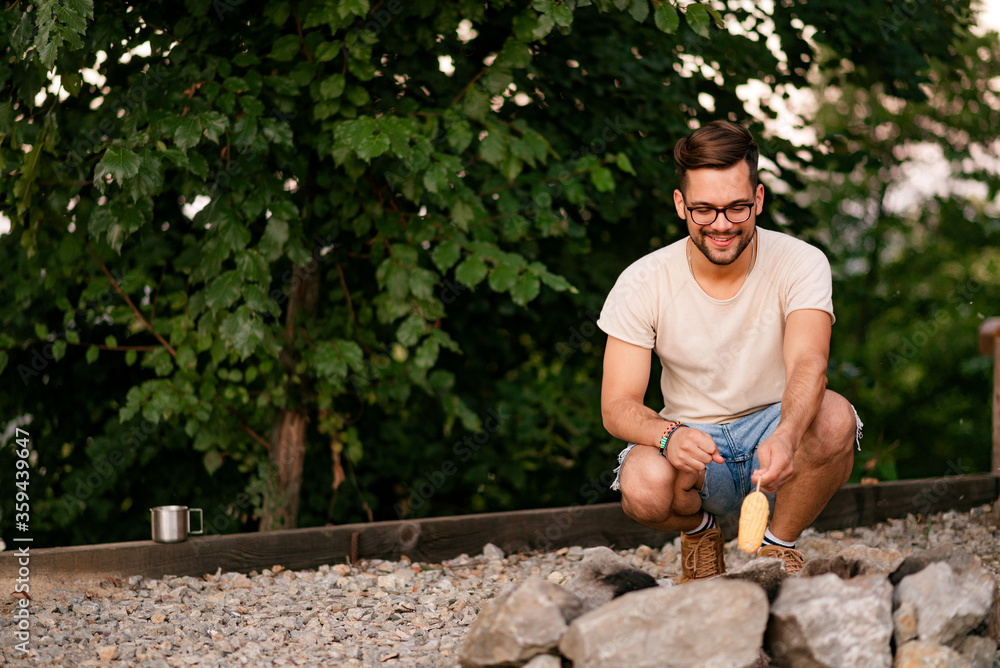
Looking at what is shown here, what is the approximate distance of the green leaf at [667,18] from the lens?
103 inches

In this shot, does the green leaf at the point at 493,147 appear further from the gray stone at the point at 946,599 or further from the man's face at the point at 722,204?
the gray stone at the point at 946,599

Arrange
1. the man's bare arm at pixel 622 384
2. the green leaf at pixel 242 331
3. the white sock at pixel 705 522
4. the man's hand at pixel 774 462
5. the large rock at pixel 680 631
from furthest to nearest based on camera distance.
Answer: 1. the green leaf at pixel 242 331
2. the white sock at pixel 705 522
3. the man's bare arm at pixel 622 384
4. the man's hand at pixel 774 462
5. the large rock at pixel 680 631

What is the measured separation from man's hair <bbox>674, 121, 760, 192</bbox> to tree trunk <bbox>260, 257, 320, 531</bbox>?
Result: 1691mm

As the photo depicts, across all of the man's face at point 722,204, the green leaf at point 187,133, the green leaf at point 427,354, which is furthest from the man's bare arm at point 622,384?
the green leaf at point 187,133

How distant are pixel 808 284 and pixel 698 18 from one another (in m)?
0.86

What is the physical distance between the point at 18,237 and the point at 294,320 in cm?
112

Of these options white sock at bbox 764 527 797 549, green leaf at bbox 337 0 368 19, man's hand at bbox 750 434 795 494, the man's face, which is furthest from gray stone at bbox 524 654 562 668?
green leaf at bbox 337 0 368 19

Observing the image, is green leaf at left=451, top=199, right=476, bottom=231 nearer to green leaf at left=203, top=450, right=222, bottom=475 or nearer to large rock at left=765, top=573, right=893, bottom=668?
green leaf at left=203, top=450, right=222, bottom=475

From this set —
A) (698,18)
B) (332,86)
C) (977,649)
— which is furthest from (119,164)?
(977,649)

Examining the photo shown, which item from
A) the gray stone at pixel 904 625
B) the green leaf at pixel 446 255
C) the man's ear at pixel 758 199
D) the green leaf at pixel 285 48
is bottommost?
the gray stone at pixel 904 625

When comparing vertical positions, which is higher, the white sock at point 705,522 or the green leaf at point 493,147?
the green leaf at point 493,147

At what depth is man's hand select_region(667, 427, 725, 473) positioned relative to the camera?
2186 millimetres

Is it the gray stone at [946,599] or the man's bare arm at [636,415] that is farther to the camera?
the man's bare arm at [636,415]

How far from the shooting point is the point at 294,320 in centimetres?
345
